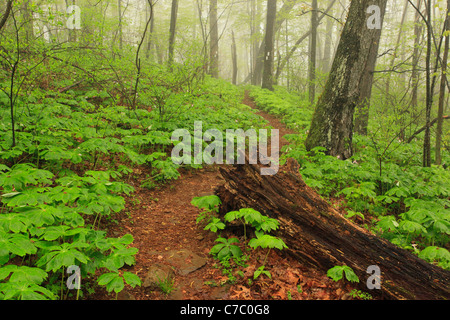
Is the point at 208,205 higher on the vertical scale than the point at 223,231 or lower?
higher

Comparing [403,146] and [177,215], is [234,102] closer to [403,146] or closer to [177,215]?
[403,146]

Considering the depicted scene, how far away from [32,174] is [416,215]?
14.5 ft

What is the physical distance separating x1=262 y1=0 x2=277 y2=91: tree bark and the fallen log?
1305cm

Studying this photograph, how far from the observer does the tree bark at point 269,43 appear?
15.7m

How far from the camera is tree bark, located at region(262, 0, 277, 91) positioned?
1568 cm

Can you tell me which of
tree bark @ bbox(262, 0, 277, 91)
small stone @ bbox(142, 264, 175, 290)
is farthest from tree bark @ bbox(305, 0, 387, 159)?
tree bark @ bbox(262, 0, 277, 91)

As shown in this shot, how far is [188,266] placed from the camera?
10.0 feet

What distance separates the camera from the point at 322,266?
9.41ft

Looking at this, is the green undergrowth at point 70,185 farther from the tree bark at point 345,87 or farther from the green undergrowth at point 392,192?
the green undergrowth at point 392,192

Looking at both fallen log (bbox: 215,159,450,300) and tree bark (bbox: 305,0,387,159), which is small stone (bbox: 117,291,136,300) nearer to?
fallen log (bbox: 215,159,450,300)

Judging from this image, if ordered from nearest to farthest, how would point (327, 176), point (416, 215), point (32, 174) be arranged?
point (32, 174) < point (416, 215) < point (327, 176)

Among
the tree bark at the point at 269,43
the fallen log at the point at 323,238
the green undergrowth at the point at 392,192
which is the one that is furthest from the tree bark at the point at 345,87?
the tree bark at the point at 269,43
